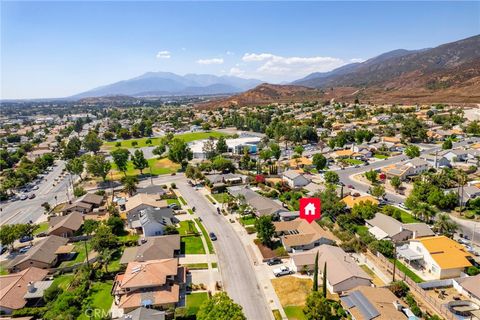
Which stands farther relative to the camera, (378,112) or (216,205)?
(378,112)

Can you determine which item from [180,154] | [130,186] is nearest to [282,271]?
[130,186]

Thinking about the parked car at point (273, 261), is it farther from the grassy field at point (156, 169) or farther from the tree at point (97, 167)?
the tree at point (97, 167)

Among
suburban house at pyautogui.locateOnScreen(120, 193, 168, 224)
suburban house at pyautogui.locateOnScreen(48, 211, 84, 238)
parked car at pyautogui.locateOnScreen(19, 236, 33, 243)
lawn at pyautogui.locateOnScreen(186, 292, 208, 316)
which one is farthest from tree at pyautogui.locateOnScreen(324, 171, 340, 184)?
parked car at pyautogui.locateOnScreen(19, 236, 33, 243)

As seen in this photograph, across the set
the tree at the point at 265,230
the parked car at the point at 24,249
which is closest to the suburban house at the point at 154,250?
the tree at the point at 265,230

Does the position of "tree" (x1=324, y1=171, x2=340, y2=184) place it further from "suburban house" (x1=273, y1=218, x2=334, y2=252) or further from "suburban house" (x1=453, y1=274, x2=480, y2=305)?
"suburban house" (x1=453, y1=274, x2=480, y2=305)

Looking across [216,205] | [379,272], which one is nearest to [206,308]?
[379,272]

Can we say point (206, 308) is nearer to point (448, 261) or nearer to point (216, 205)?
point (448, 261)
